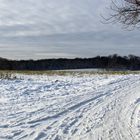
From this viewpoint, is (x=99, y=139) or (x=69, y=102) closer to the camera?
(x=99, y=139)

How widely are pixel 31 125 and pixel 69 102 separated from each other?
4179 millimetres

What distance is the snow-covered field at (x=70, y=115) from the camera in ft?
26.6

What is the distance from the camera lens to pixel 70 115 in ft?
34.4

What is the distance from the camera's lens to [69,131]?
838 centimetres

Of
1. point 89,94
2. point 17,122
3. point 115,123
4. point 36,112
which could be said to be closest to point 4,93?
point 89,94

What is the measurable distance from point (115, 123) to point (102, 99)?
4748 mm

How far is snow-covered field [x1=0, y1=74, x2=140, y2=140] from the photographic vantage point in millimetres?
8094

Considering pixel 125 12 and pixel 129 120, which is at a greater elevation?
pixel 125 12

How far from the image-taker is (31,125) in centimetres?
895

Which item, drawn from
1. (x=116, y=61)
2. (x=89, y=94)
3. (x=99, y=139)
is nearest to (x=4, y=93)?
(x=89, y=94)

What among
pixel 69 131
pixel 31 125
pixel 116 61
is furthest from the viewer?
pixel 116 61

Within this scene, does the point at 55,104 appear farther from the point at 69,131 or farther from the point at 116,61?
the point at 116,61

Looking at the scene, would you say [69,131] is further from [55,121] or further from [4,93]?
[4,93]

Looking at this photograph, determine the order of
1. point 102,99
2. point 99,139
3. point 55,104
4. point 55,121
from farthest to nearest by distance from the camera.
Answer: point 102,99 → point 55,104 → point 55,121 → point 99,139
